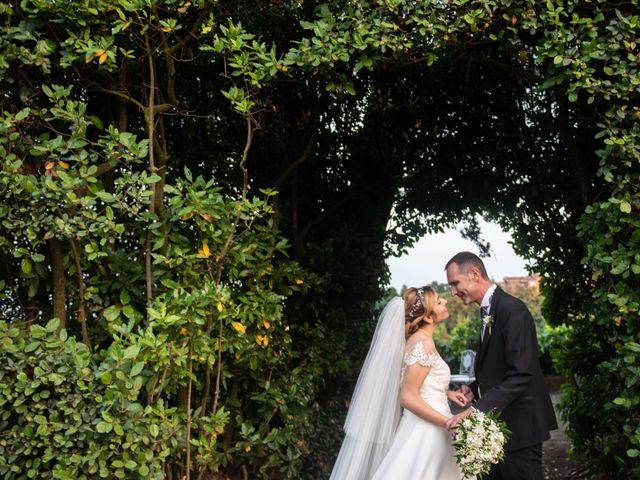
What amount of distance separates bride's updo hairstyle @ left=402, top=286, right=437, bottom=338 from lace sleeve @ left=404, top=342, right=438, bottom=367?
0.51 feet

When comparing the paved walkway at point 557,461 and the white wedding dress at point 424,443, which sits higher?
the white wedding dress at point 424,443

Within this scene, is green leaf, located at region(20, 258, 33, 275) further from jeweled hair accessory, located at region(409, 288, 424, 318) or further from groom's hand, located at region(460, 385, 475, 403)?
groom's hand, located at region(460, 385, 475, 403)

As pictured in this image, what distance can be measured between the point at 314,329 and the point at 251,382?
1.00 meters

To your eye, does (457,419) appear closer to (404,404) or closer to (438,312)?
(404,404)

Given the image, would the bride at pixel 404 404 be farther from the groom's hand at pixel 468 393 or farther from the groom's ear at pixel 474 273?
the groom's ear at pixel 474 273

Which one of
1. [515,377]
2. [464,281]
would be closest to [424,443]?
[515,377]

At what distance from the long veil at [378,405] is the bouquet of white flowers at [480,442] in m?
0.73

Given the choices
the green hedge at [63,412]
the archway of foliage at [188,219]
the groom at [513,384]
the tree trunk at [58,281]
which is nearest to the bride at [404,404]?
the groom at [513,384]

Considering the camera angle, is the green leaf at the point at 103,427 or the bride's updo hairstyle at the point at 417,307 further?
the bride's updo hairstyle at the point at 417,307

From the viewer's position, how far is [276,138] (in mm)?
6762

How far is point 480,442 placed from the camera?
3.71m

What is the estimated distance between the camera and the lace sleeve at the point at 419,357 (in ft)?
14.2

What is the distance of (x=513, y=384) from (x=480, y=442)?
397mm

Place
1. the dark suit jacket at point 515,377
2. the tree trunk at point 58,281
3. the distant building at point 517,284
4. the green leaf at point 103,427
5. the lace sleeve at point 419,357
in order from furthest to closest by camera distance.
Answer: the distant building at point 517,284 < the lace sleeve at point 419,357 < the tree trunk at point 58,281 < the dark suit jacket at point 515,377 < the green leaf at point 103,427
